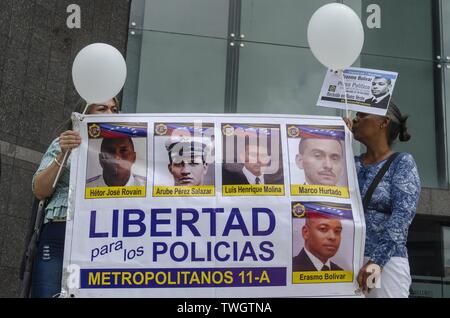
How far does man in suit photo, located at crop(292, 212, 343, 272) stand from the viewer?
3498mm

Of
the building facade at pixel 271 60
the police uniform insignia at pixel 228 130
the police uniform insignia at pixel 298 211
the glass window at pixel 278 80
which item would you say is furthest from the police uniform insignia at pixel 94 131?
the glass window at pixel 278 80

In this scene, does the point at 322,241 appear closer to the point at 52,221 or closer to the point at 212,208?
the point at 212,208

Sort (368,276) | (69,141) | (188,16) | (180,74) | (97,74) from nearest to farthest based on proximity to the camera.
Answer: (368,276) < (69,141) < (97,74) < (180,74) < (188,16)

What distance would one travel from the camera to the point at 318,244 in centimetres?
351

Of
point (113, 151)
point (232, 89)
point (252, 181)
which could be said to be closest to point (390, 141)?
point (252, 181)

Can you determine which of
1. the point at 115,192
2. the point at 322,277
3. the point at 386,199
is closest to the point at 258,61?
the point at 386,199

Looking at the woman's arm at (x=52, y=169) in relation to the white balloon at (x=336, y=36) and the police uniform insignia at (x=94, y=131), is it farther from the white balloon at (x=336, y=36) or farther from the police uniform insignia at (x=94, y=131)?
the white balloon at (x=336, y=36)

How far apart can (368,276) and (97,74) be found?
191 centimetres

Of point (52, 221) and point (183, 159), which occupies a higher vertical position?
point (183, 159)

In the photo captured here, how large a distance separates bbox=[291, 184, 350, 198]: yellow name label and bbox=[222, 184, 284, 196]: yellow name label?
81 mm

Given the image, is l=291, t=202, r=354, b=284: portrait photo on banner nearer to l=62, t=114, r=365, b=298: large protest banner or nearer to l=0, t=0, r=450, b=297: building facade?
l=62, t=114, r=365, b=298: large protest banner

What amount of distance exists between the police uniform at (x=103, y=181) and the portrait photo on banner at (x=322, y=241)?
85 cm

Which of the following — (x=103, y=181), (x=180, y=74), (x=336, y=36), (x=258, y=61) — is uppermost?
(x=258, y=61)

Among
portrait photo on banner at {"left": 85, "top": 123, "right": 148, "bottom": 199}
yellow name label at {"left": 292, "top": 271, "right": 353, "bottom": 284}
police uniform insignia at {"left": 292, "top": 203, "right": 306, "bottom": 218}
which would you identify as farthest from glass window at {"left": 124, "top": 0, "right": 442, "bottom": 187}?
yellow name label at {"left": 292, "top": 271, "right": 353, "bottom": 284}
